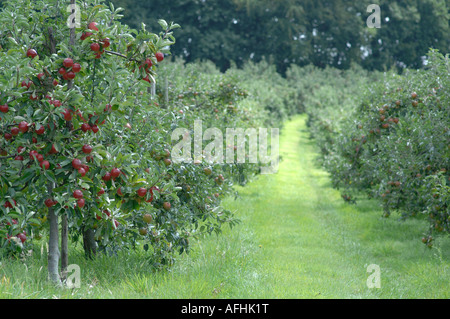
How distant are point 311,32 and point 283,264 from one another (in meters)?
43.8

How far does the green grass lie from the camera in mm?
4590

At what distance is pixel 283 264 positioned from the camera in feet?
21.3

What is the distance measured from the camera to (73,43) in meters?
4.13

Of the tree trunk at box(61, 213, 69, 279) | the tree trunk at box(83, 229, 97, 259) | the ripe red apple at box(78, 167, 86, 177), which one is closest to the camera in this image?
the ripe red apple at box(78, 167, 86, 177)

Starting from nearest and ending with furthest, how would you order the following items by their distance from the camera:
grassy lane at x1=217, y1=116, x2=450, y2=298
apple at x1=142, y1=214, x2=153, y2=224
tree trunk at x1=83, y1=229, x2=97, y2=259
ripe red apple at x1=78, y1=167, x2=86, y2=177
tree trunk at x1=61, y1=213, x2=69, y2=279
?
ripe red apple at x1=78, y1=167, x2=86, y2=177 < tree trunk at x1=61, y1=213, x2=69, y2=279 < apple at x1=142, y1=214, x2=153, y2=224 < grassy lane at x1=217, y1=116, x2=450, y2=298 < tree trunk at x1=83, y1=229, x2=97, y2=259

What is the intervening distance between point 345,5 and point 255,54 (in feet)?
34.6

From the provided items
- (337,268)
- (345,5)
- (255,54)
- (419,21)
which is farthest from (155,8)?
(337,268)

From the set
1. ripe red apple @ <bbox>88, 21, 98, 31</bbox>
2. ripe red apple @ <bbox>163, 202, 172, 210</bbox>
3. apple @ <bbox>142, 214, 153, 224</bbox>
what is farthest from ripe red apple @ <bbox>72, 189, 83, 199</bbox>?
ripe red apple @ <bbox>163, 202, 172, 210</bbox>

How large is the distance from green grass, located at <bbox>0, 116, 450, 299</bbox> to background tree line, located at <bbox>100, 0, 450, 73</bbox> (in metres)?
32.8

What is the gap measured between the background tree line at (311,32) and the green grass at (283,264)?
32.8 m

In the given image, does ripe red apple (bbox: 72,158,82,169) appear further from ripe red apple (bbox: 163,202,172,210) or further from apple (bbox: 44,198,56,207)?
ripe red apple (bbox: 163,202,172,210)

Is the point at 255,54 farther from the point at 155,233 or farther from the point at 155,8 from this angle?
the point at 155,233

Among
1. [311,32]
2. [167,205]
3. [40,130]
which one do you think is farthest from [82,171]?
[311,32]

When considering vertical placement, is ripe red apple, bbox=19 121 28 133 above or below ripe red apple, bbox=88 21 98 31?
below
